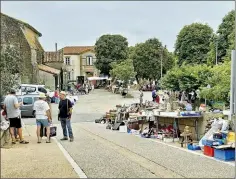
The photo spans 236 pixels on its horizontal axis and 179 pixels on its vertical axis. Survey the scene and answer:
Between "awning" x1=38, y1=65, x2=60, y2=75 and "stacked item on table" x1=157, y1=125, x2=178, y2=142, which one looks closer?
"stacked item on table" x1=157, y1=125, x2=178, y2=142

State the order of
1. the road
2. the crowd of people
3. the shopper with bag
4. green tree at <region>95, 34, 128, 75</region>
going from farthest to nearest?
green tree at <region>95, 34, 128, 75</region> < the crowd of people < the shopper with bag < the road

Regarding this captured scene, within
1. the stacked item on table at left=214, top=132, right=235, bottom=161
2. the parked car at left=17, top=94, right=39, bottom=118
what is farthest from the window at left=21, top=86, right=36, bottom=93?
the stacked item on table at left=214, top=132, right=235, bottom=161

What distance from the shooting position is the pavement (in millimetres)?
6379

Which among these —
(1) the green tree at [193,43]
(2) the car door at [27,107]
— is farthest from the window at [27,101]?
(1) the green tree at [193,43]

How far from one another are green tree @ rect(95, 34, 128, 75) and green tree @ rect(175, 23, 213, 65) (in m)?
16.5

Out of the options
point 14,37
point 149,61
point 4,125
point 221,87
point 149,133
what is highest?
point 149,61

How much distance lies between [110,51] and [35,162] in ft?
63.8

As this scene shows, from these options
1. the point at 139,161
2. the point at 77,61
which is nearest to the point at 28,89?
the point at 77,61

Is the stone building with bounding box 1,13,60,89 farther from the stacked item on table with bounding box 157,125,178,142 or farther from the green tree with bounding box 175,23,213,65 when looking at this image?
the green tree with bounding box 175,23,213,65

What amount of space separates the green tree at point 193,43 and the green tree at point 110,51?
1654cm

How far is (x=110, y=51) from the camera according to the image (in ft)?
86.6

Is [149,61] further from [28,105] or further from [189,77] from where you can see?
[28,105]

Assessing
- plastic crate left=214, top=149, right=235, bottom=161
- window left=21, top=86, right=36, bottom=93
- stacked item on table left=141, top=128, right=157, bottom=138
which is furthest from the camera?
window left=21, top=86, right=36, bottom=93

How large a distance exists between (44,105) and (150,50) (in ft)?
153
